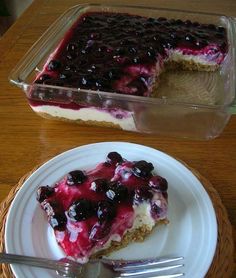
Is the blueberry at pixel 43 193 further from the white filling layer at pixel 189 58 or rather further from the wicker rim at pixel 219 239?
the white filling layer at pixel 189 58

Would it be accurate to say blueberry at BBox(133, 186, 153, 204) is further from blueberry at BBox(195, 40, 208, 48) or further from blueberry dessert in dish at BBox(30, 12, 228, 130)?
blueberry at BBox(195, 40, 208, 48)

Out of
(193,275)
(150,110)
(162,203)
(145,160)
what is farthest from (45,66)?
(193,275)

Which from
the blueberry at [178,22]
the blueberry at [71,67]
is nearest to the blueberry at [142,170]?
the blueberry at [71,67]

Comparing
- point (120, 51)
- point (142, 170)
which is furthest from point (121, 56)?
point (142, 170)

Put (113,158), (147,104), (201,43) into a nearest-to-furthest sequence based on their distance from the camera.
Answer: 1. (113,158)
2. (147,104)
3. (201,43)

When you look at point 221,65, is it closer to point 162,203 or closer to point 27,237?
point 162,203

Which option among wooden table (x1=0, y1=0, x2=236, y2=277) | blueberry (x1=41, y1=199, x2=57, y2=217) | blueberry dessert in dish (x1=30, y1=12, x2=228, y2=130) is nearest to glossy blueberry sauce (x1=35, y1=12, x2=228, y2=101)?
blueberry dessert in dish (x1=30, y1=12, x2=228, y2=130)

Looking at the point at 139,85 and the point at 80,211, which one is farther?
the point at 139,85

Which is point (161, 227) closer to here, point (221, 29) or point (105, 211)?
point (105, 211)
